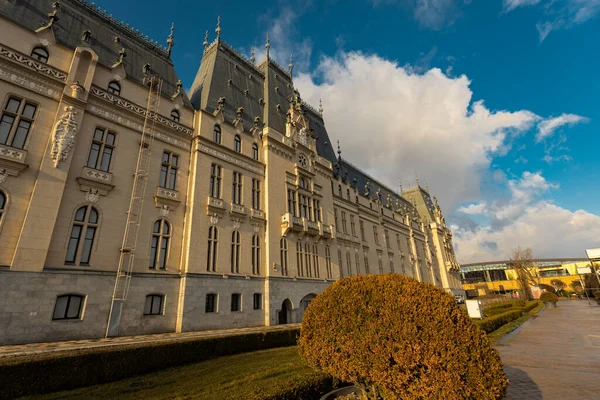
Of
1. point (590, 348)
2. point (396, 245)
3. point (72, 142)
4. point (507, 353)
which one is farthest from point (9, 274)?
point (396, 245)

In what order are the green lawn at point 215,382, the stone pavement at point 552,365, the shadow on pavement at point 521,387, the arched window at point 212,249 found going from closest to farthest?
1. the shadow on pavement at point 521,387
2. the stone pavement at point 552,365
3. the green lawn at point 215,382
4. the arched window at point 212,249

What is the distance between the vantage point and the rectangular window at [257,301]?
27.6 metres

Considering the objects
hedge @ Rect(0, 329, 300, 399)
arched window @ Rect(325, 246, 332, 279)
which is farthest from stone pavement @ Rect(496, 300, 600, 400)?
arched window @ Rect(325, 246, 332, 279)

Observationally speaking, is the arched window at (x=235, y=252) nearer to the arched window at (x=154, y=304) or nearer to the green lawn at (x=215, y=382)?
the arched window at (x=154, y=304)

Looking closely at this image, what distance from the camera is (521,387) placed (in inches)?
418

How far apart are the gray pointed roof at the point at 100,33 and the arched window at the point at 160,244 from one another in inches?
496

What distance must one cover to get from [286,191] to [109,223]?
18.4 metres

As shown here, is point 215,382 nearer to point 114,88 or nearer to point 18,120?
point 18,120

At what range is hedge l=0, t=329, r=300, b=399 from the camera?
1039 cm

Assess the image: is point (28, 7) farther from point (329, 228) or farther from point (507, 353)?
point (507, 353)

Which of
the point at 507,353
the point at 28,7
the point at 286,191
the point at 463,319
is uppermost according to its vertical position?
the point at 28,7

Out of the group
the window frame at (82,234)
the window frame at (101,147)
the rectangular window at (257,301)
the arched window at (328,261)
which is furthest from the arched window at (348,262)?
the window frame at (101,147)

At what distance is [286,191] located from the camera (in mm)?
34219

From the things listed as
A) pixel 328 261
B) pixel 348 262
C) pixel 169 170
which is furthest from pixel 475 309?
pixel 169 170
